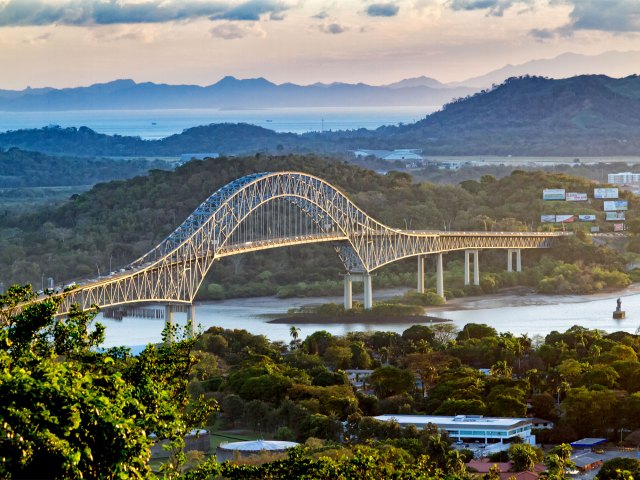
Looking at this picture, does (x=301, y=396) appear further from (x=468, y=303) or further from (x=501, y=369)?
(x=468, y=303)

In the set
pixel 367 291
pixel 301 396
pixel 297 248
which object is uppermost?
pixel 297 248

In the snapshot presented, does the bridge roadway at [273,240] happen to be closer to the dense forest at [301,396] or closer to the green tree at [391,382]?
the dense forest at [301,396]

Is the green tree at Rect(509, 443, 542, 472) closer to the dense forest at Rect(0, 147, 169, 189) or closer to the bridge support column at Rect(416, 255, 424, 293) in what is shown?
the bridge support column at Rect(416, 255, 424, 293)

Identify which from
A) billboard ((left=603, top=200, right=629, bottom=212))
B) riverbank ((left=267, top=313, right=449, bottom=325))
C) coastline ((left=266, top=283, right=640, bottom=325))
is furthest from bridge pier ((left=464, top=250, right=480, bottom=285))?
billboard ((left=603, top=200, right=629, bottom=212))

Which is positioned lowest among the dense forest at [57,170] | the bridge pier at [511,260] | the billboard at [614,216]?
the bridge pier at [511,260]

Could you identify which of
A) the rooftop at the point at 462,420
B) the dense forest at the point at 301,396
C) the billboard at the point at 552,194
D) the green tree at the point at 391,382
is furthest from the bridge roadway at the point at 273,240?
the rooftop at the point at 462,420

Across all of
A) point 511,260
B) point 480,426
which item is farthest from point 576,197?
point 480,426
